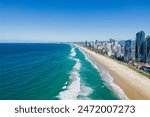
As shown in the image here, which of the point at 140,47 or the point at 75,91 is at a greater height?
the point at 140,47

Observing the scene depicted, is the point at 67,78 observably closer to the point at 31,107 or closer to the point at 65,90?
the point at 65,90

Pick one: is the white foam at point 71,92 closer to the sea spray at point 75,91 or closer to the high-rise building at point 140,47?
the sea spray at point 75,91

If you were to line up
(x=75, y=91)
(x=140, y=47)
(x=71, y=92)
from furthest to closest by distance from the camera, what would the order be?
(x=140, y=47), (x=75, y=91), (x=71, y=92)

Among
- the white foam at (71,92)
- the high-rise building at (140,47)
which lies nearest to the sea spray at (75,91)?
the white foam at (71,92)

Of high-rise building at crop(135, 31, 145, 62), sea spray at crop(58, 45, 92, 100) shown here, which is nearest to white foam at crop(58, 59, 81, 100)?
sea spray at crop(58, 45, 92, 100)

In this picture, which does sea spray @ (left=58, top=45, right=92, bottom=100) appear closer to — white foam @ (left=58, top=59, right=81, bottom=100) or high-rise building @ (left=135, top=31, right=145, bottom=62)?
white foam @ (left=58, top=59, right=81, bottom=100)

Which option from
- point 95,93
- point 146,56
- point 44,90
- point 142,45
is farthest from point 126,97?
point 142,45

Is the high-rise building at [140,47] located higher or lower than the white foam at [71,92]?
higher

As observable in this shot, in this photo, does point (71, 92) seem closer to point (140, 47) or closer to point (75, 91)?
point (75, 91)

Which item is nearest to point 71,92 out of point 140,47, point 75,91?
point 75,91
